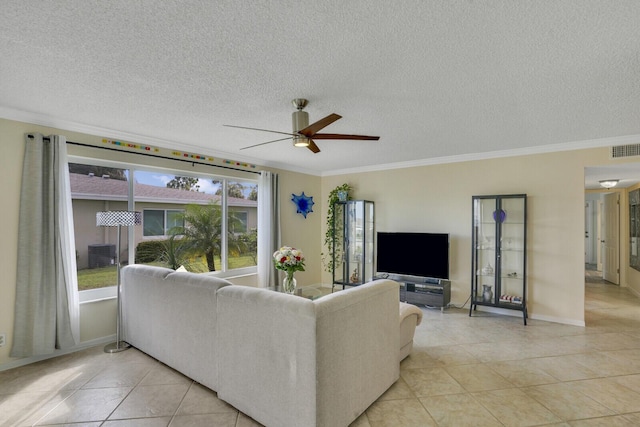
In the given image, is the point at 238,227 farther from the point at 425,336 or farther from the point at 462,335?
the point at 462,335

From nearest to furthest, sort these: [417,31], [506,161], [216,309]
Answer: [417,31], [216,309], [506,161]

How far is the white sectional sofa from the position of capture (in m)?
1.92

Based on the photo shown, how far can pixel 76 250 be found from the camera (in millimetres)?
3600

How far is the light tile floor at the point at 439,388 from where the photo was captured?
229cm

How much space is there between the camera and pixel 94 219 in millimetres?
3783

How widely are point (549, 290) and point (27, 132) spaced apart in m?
6.59

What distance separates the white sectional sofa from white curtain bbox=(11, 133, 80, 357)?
1134mm

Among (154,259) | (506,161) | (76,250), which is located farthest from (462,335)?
(76,250)

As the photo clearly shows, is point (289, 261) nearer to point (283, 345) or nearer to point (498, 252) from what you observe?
point (283, 345)

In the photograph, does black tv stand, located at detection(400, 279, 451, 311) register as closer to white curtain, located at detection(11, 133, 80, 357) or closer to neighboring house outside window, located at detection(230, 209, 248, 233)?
neighboring house outside window, located at detection(230, 209, 248, 233)

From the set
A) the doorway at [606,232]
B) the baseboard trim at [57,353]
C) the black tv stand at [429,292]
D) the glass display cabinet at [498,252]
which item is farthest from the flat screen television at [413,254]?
the doorway at [606,232]

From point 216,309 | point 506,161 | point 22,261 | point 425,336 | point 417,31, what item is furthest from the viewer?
point 506,161

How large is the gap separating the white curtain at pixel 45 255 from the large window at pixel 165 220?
0.33 metres

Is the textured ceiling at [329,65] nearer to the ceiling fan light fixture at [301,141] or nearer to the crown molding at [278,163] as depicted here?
the crown molding at [278,163]
